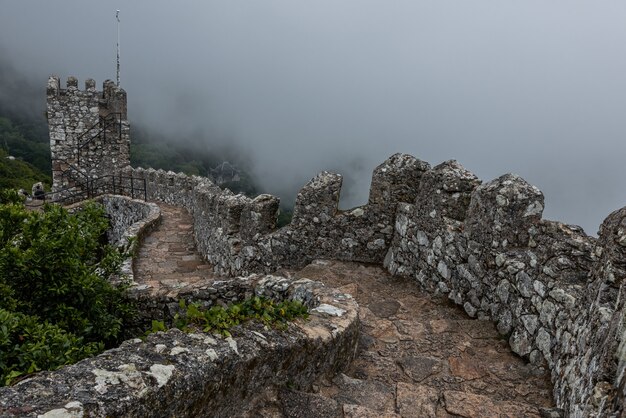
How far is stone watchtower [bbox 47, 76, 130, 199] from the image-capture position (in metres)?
21.4

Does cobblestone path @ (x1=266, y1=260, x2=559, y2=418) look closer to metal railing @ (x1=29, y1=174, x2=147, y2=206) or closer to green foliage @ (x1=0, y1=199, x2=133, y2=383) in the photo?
green foliage @ (x1=0, y1=199, x2=133, y2=383)

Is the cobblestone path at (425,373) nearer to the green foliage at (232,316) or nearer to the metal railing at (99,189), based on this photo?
the green foliage at (232,316)

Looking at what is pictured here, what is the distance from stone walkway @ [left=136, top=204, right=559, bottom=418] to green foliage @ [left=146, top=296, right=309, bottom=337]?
53 cm

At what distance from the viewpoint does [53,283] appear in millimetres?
4598

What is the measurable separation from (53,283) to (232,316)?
2.35 meters

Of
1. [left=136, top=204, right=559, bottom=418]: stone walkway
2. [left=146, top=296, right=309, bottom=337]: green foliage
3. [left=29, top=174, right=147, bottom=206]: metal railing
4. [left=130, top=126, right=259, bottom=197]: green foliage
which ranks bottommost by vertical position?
[left=130, top=126, right=259, bottom=197]: green foliage

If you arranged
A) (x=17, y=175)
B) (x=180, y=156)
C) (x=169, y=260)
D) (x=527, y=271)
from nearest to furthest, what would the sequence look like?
1. (x=527, y=271)
2. (x=169, y=260)
3. (x=17, y=175)
4. (x=180, y=156)

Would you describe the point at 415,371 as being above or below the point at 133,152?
above

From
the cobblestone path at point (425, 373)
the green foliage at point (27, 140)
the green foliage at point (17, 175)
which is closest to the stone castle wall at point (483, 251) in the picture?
the cobblestone path at point (425, 373)

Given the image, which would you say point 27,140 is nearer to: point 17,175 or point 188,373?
point 17,175

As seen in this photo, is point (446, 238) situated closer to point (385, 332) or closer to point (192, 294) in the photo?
point (385, 332)

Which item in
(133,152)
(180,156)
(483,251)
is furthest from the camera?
(180,156)

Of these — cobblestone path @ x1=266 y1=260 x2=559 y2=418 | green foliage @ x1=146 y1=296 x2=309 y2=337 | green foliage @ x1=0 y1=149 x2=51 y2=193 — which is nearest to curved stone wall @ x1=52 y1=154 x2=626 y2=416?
cobblestone path @ x1=266 y1=260 x2=559 y2=418

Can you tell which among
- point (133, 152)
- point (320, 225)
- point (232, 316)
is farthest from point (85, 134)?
point (133, 152)
